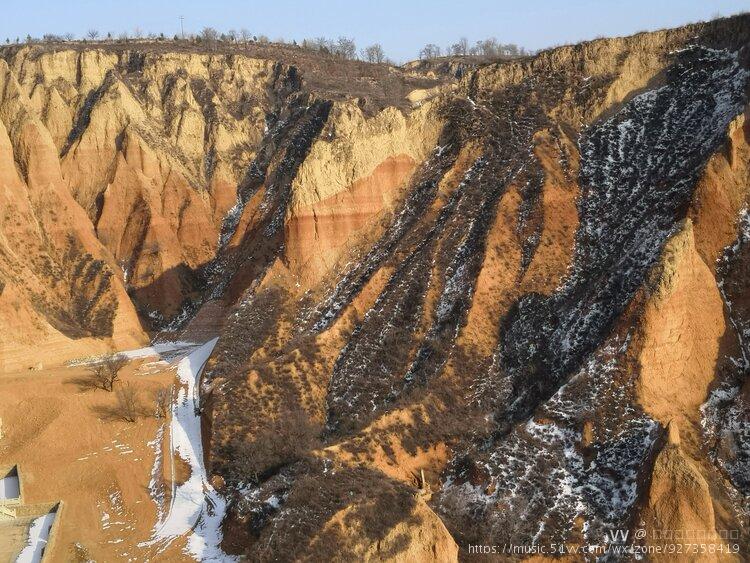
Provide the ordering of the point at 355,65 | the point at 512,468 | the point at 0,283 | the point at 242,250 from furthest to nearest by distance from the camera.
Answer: the point at 355,65 < the point at 242,250 < the point at 0,283 < the point at 512,468

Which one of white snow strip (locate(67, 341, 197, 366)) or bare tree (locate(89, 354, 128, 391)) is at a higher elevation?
bare tree (locate(89, 354, 128, 391))

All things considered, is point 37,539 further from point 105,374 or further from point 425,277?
point 425,277

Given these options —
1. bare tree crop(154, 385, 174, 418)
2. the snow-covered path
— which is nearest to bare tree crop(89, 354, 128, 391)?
bare tree crop(154, 385, 174, 418)

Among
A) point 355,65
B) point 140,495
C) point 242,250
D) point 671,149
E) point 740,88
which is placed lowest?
point 140,495

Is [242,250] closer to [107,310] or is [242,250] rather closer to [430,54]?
[107,310]

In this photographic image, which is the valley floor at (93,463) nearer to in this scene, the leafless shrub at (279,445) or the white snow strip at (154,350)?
the leafless shrub at (279,445)

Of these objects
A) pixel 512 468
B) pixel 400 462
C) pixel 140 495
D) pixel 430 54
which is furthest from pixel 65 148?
pixel 430 54

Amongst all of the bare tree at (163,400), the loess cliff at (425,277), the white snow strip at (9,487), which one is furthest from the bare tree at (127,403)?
the white snow strip at (9,487)

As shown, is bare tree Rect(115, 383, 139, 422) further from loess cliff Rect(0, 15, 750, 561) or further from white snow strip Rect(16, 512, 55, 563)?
white snow strip Rect(16, 512, 55, 563)
